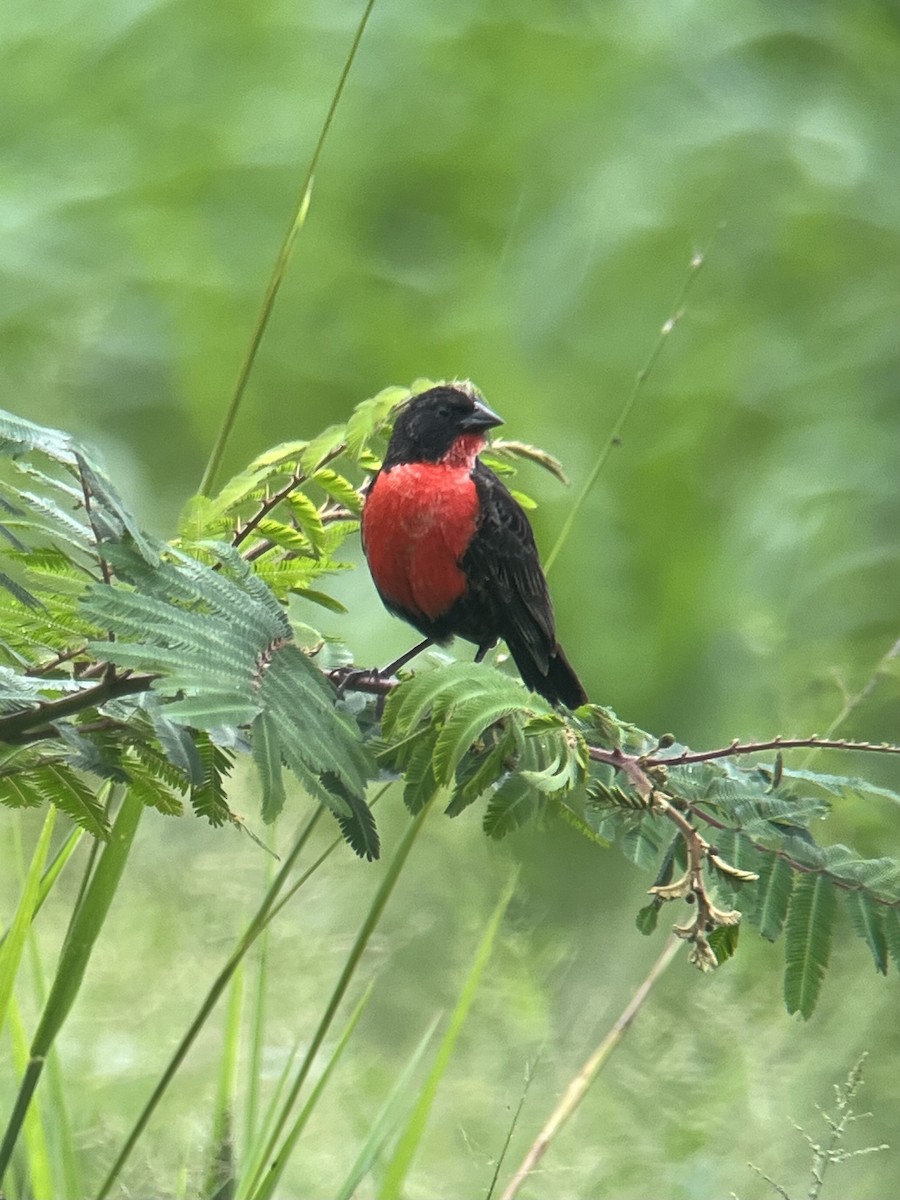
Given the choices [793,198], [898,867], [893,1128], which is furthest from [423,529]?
[793,198]

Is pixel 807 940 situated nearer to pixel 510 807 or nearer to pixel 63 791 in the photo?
pixel 510 807

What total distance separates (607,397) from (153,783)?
7.85ft

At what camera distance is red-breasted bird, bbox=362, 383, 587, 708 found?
158 cm

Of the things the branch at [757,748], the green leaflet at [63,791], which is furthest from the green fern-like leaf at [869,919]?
the green leaflet at [63,791]

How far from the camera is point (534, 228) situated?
3.43 metres

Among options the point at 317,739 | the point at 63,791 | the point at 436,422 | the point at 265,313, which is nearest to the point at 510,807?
the point at 317,739

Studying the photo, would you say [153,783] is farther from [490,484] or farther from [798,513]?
[798,513]

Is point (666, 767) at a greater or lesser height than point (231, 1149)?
greater

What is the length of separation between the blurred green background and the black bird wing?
133 cm

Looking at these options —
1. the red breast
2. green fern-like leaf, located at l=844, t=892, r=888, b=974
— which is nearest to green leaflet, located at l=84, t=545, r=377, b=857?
green fern-like leaf, located at l=844, t=892, r=888, b=974

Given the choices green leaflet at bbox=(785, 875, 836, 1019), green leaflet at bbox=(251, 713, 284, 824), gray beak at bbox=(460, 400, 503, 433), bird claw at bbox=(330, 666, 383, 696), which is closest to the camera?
green leaflet at bbox=(251, 713, 284, 824)

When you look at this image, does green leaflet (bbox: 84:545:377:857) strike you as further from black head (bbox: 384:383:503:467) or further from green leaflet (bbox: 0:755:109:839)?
black head (bbox: 384:383:503:467)

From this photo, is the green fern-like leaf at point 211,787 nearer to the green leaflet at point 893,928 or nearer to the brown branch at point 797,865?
the brown branch at point 797,865

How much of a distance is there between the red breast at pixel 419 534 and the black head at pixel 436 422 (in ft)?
0.09
